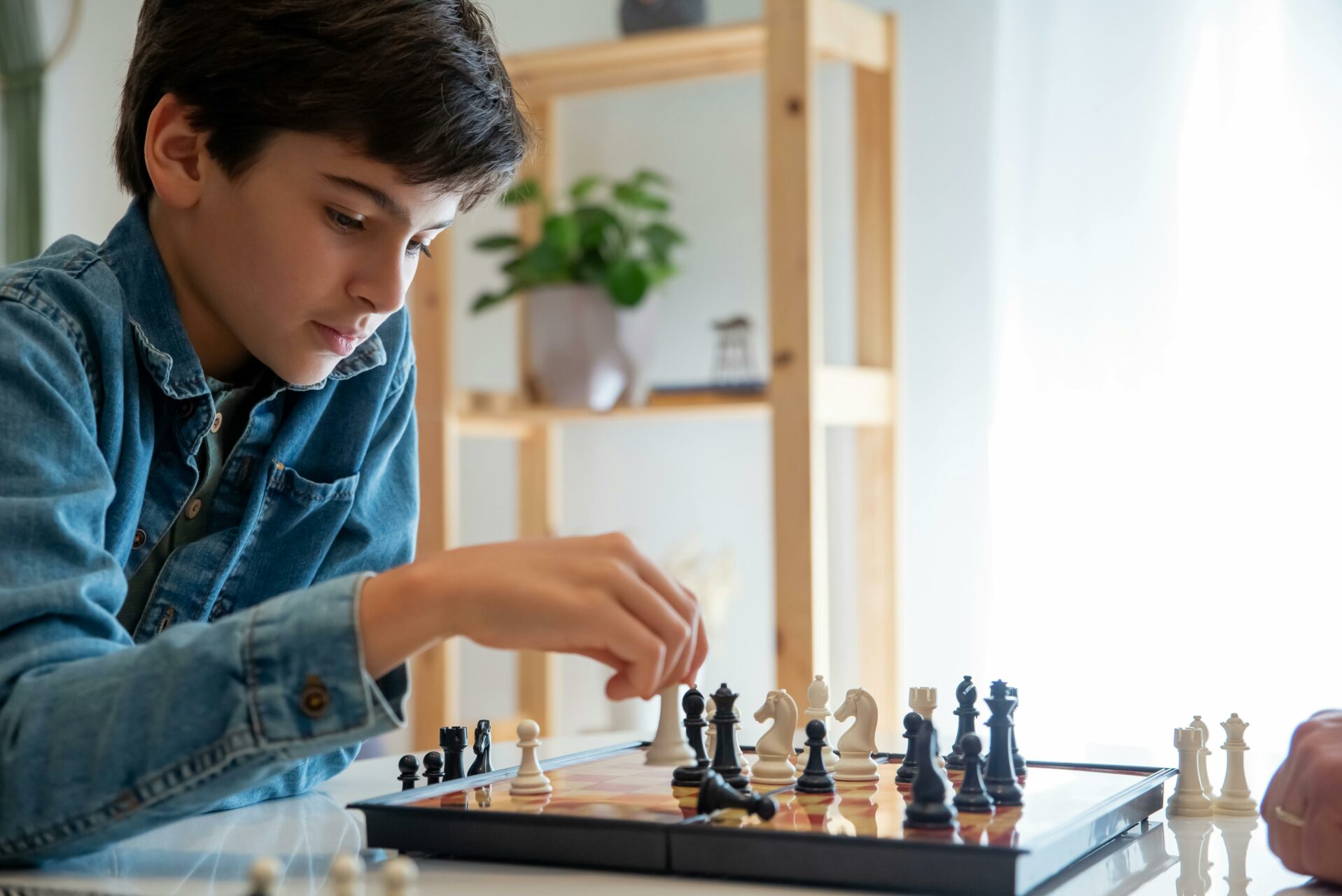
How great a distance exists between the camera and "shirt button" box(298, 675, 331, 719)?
0.70 metres

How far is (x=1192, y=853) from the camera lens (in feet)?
2.63

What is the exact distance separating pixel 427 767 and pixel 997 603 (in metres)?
1.67

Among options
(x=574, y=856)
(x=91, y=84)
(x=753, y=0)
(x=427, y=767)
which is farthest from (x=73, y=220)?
(x=574, y=856)

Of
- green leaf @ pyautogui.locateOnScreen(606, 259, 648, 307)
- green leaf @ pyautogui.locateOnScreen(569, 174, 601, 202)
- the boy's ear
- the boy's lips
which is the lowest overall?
the boy's lips

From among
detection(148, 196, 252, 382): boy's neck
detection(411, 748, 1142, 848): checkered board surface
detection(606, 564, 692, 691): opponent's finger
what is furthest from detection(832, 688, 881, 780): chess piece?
detection(148, 196, 252, 382): boy's neck

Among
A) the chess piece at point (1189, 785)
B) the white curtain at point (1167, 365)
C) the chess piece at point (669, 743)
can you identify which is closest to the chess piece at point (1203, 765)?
the chess piece at point (1189, 785)

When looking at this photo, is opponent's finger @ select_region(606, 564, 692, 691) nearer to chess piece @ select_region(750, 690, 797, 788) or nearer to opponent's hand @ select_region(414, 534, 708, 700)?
opponent's hand @ select_region(414, 534, 708, 700)

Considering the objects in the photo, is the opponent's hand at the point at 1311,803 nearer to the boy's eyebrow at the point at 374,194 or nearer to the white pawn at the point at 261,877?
the white pawn at the point at 261,877

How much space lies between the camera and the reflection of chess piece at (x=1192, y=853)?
0.71 meters

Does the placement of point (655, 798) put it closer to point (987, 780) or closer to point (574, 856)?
point (574, 856)

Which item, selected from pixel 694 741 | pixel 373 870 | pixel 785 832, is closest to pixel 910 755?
pixel 694 741

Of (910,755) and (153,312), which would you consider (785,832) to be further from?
(153,312)

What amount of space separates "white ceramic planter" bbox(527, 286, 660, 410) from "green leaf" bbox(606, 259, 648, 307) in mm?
30

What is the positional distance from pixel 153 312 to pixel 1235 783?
821 millimetres
